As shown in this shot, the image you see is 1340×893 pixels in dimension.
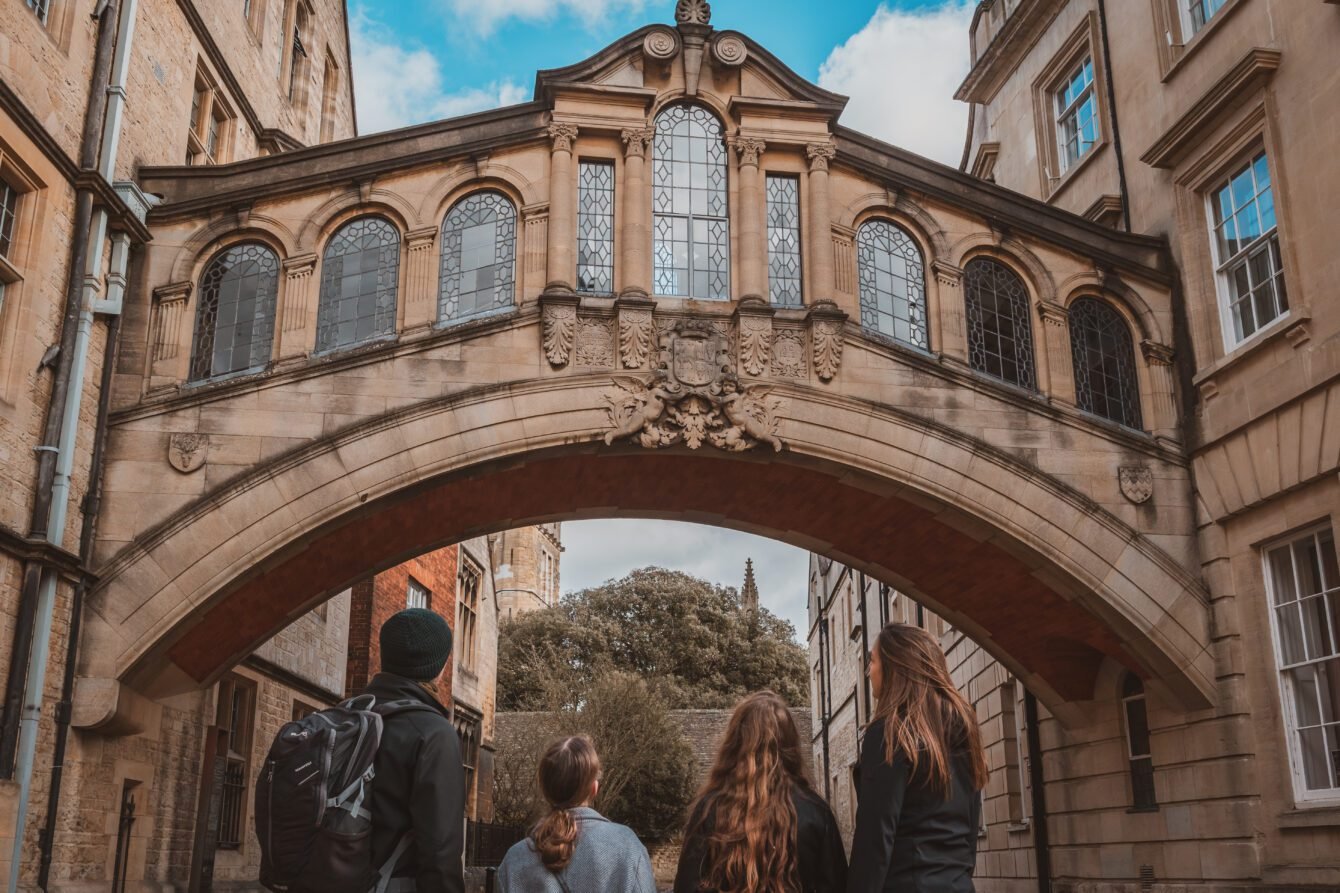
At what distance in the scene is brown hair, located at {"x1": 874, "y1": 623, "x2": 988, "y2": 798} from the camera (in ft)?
13.1

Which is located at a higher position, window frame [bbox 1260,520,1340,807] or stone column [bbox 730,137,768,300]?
stone column [bbox 730,137,768,300]

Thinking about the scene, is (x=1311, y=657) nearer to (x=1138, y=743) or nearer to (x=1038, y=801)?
(x=1138, y=743)

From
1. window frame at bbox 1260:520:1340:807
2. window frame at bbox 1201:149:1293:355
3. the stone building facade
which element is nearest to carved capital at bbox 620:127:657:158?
the stone building facade

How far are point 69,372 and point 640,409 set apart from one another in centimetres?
506

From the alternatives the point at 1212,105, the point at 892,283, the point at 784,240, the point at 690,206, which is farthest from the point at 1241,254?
the point at 690,206

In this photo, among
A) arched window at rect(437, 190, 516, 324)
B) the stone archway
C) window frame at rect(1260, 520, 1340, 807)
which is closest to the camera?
window frame at rect(1260, 520, 1340, 807)

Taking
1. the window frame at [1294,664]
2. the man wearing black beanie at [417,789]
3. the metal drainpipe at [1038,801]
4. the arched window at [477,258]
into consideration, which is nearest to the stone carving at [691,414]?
→ the arched window at [477,258]

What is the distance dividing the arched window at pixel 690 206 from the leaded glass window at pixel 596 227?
47cm

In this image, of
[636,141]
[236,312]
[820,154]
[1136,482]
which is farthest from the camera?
[820,154]

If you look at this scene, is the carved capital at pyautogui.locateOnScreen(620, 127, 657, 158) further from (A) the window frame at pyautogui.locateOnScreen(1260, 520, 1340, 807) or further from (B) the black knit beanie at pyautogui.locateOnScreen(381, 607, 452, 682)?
(B) the black knit beanie at pyautogui.locateOnScreen(381, 607, 452, 682)

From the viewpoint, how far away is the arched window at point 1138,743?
13594mm

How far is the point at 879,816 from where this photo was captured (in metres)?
3.93

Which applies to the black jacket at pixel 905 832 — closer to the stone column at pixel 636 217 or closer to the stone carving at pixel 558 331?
the stone carving at pixel 558 331

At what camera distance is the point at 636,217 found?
522 inches
